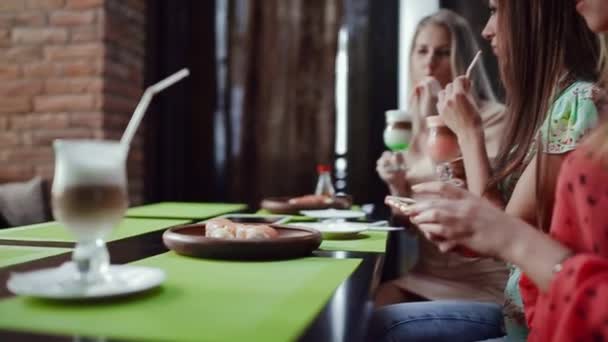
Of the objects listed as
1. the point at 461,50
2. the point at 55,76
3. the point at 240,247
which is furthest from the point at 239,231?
the point at 55,76

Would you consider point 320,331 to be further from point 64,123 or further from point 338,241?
point 64,123

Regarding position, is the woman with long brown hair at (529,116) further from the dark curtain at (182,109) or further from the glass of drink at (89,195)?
the dark curtain at (182,109)

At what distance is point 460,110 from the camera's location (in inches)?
55.2

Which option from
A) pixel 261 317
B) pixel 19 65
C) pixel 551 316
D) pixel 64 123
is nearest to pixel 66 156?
pixel 261 317

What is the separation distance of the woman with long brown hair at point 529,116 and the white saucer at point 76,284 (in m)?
0.73

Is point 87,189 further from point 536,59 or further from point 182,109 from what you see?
point 182,109

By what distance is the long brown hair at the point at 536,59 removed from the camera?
121 centimetres

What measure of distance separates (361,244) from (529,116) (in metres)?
0.47

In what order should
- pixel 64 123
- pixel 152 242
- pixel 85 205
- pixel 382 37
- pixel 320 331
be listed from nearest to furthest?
1. pixel 320 331
2. pixel 85 205
3. pixel 152 242
4. pixel 64 123
5. pixel 382 37

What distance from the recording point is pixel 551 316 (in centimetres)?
74

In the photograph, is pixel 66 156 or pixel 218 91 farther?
pixel 218 91

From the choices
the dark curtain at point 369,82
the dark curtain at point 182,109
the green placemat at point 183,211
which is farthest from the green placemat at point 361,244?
the dark curtain at point 182,109

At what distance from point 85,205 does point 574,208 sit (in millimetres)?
682

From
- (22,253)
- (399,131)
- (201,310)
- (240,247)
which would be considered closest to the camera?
(201,310)
